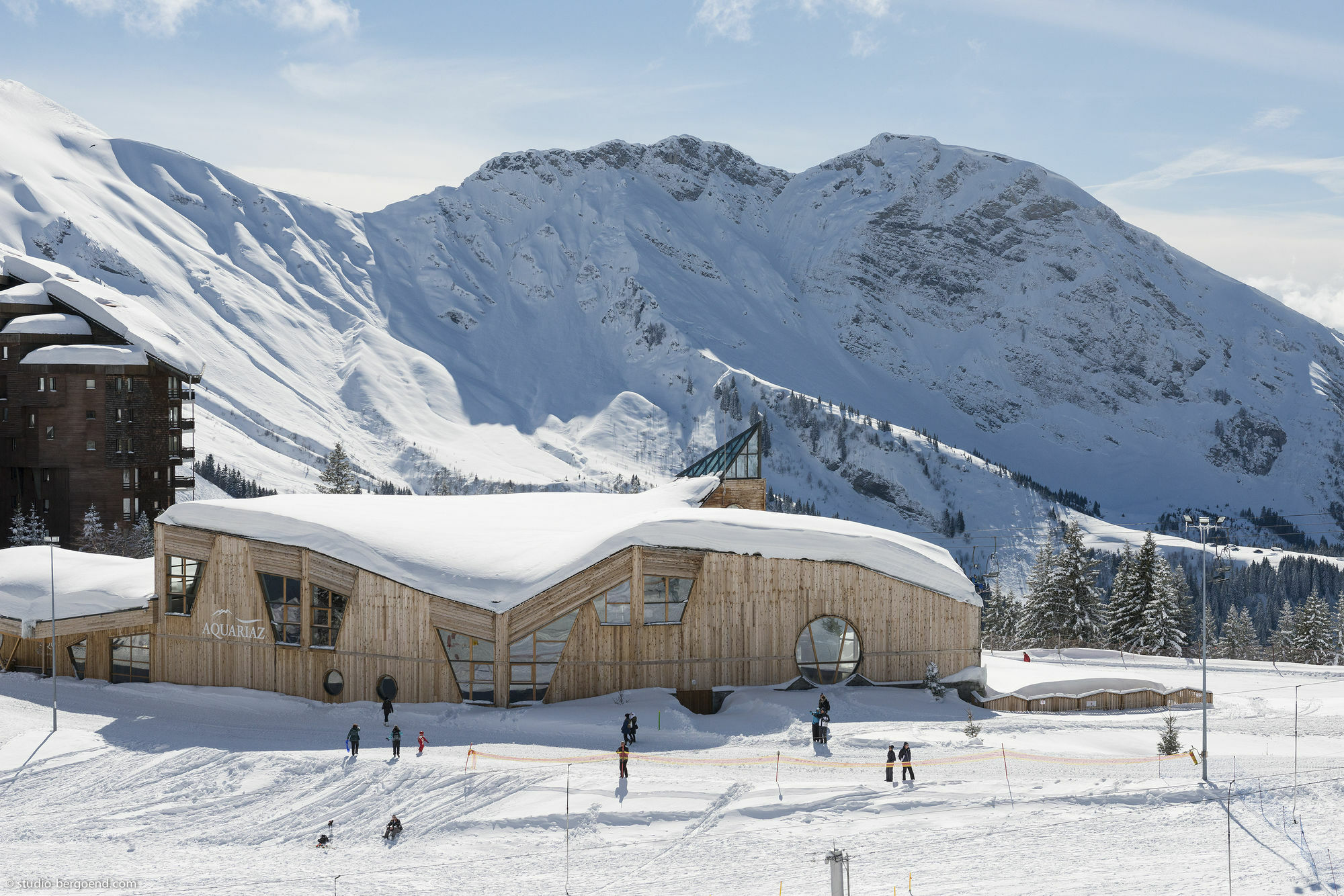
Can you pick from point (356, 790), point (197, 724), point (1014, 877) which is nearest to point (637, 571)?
point (356, 790)

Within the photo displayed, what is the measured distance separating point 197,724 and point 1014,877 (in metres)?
27.7

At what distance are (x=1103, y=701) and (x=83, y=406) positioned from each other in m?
65.0

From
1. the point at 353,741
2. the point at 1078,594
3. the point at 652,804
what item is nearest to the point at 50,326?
the point at 353,741

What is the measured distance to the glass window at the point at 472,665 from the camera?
39.1m

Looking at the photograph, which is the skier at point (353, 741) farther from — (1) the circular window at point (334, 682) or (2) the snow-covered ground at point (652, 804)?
(1) the circular window at point (334, 682)

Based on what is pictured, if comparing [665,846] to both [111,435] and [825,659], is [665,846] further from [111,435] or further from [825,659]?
[111,435]

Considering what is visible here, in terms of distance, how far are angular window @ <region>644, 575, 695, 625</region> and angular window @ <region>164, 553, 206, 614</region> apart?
18.1 meters

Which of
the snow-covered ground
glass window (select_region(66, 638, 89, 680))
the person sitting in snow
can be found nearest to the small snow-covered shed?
the snow-covered ground

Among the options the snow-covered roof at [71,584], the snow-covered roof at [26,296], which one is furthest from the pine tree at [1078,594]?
the snow-covered roof at [26,296]

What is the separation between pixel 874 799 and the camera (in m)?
28.6

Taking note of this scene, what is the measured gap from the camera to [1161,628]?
2625 inches

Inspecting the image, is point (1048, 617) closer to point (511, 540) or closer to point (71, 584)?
point (511, 540)

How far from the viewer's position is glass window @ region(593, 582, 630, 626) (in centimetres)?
4047

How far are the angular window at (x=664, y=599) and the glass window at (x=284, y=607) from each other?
13129 mm
